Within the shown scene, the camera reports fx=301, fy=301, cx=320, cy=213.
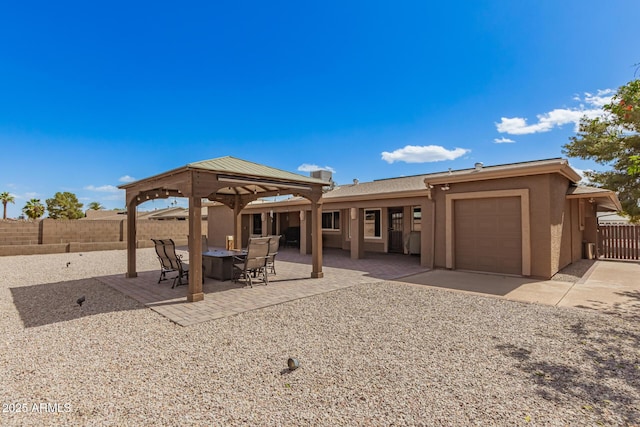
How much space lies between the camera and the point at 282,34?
12570 mm

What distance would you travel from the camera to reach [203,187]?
6008mm

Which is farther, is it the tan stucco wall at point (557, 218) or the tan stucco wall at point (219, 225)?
the tan stucco wall at point (219, 225)

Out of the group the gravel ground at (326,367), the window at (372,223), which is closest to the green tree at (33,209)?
the gravel ground at (326,367)

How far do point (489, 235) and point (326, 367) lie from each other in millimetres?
7483

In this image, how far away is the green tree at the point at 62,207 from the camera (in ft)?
123

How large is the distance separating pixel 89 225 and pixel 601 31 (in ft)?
77.3

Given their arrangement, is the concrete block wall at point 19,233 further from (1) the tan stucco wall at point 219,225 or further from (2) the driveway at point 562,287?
(2) the driveway at point 562,287

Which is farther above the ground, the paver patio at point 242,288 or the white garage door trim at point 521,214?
the white garage door trim at point 521,214

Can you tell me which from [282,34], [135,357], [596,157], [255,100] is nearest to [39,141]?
[255,100]

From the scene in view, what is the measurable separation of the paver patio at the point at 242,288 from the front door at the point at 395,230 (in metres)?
3.81

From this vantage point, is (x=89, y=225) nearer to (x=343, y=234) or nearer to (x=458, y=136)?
(x=343, y=234)

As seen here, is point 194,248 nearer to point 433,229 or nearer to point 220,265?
point 220,265

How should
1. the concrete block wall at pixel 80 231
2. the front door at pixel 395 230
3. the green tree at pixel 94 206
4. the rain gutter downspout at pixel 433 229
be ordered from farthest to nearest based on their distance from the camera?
the green tree at pixel 94 206 < the concrete block wall at pixel 80 231 < the front door at pixel 395 230 < the rain gutter downspout at pixel 433 229

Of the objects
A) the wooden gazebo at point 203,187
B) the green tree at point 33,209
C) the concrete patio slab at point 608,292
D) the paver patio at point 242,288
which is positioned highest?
the green tree at point 33,209
